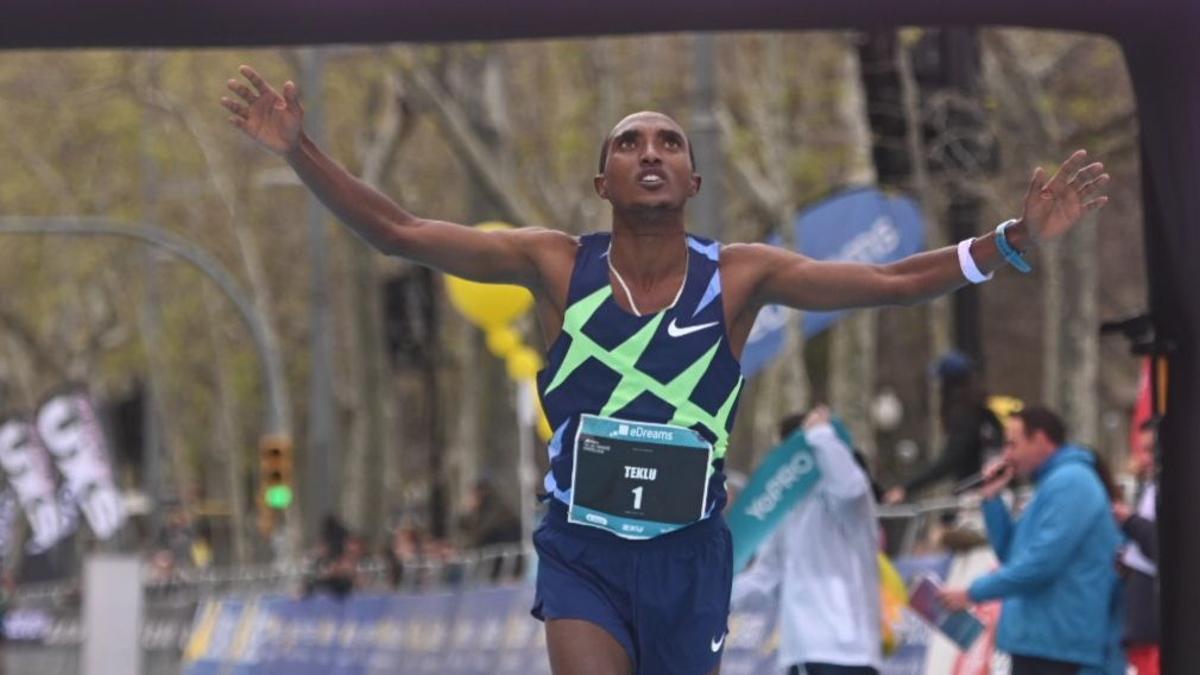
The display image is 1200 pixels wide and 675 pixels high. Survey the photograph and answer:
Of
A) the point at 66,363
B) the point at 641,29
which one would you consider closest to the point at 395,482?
the point at 66,363

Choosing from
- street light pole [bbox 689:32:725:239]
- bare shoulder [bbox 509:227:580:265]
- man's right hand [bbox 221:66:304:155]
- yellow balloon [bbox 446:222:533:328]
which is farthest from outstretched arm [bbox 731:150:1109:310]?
yellow balloon [bbox 446:222:533:328]

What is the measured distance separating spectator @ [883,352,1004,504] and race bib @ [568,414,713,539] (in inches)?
282

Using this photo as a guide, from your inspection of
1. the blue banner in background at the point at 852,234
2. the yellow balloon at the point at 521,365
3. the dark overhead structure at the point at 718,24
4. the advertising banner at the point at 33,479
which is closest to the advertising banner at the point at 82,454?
the advertising banner at the point at 33,479

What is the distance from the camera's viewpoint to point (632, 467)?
849 centimetres

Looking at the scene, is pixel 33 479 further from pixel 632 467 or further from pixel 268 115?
pixel 632 467

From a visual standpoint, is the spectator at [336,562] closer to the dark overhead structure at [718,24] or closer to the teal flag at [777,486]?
the teal flag at [777,486]

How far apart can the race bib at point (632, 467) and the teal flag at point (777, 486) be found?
455 centimetres

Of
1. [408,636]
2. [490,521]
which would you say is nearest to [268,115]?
[408,636]

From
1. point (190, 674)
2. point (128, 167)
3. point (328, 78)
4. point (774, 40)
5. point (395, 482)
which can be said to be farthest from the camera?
point (128, 167)

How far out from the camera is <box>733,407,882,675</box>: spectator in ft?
42.3

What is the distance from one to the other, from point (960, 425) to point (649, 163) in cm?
766

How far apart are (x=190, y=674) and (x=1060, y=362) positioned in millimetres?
8551

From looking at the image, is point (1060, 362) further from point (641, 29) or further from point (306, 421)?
point (306, 421)

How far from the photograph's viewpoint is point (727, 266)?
Answer: 872 centimetres
